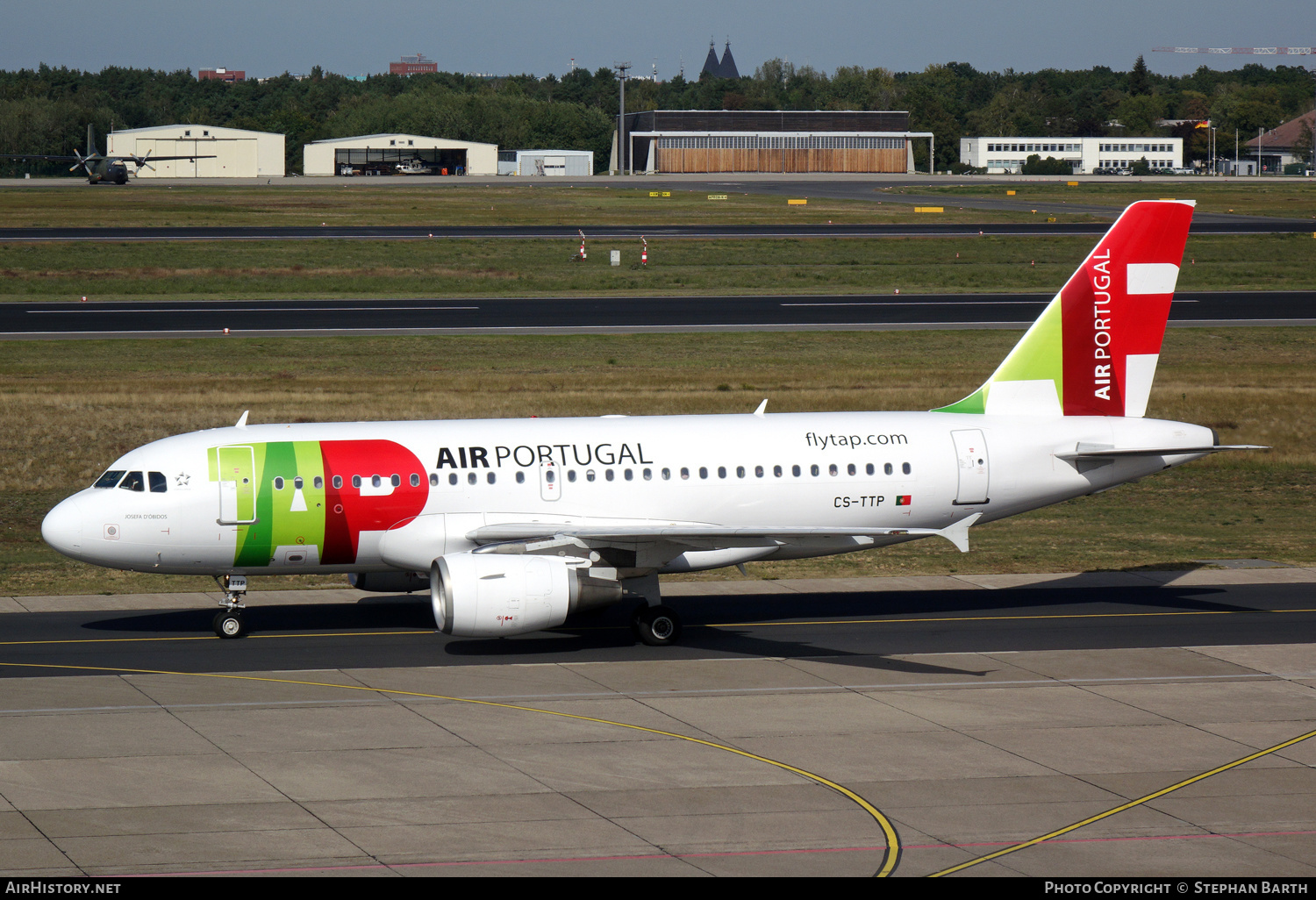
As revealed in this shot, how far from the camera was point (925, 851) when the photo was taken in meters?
17.2

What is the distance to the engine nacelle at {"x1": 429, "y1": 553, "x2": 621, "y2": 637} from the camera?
24922 millimetres

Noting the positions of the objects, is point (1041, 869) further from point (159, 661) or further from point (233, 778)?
point (159, 661)

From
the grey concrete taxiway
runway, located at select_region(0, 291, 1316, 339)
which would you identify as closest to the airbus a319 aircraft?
the grey concrete taxiway

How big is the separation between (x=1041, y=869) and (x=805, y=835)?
2.80 metres

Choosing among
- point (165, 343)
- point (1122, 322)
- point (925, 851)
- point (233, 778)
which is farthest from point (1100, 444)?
point (165, 343)

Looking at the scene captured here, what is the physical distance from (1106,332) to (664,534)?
11198mm

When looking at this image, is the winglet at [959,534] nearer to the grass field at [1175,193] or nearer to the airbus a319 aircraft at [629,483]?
the airbus a319 aircraft at [629,483]

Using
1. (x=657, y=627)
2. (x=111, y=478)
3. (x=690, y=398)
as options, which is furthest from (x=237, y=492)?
(x=690, y=398)

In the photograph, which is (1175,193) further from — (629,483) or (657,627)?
(657,627)

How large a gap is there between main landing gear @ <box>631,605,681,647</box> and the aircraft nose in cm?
1027

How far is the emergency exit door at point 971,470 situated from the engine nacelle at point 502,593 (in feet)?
26.9

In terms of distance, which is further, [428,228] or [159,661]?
[428,228]

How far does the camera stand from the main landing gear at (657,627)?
27719 mm

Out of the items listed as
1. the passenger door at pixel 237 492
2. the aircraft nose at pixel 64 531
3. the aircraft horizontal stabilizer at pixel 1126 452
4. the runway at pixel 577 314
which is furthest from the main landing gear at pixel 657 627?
the runway at pixel 577 314
